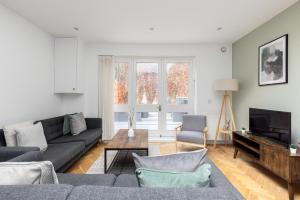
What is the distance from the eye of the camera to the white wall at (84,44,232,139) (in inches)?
188

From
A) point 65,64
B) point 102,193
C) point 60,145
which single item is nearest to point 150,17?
point 65,64

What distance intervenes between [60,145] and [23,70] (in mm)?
1497

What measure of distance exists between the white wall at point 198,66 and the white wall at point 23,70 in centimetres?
97

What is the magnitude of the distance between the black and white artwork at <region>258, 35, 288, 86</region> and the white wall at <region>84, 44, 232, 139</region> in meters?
1.34

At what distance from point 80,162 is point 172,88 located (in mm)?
2904

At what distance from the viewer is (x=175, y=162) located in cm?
119

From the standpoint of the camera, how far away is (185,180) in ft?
3.35

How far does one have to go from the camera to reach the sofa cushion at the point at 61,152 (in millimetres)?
2381

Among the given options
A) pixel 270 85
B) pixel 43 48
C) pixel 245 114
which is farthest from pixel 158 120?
pixel 43 48

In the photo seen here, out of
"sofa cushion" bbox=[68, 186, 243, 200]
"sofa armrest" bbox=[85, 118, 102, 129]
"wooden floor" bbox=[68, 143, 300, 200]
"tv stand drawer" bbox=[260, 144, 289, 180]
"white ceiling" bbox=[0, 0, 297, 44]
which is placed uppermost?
"white ceiling" bbox=[0, 0, 297, 44]

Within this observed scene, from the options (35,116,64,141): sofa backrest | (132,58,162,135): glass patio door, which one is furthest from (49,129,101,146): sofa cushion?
(132,58,162,135): glass patio door

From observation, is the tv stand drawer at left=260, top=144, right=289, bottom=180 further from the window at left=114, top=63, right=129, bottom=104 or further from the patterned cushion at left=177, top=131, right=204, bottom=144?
the window at left=114, top=63, right=129, bottom=104

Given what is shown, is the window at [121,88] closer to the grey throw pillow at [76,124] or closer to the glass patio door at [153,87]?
the glass patio door at [153,87]

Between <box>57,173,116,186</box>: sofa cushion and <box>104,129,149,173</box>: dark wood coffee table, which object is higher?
<box>104,129,149,173</box>: dark wood coffee table
